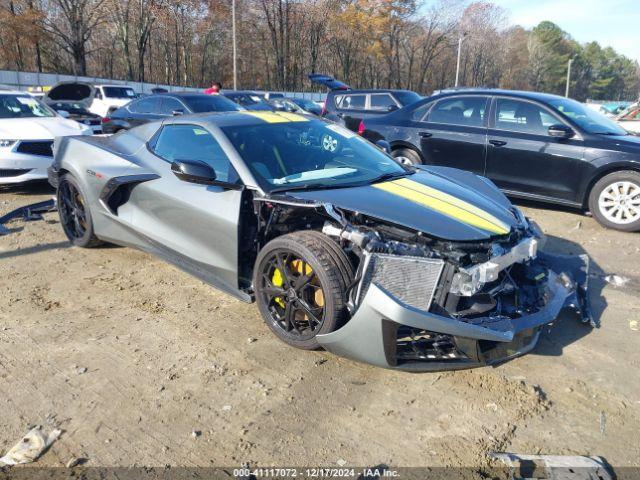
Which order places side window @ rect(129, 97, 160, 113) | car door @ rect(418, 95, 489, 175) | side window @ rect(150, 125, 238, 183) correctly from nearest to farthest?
1. side window @ rect(150, 125, 238, 183)
2. car door @ rect(418, 95, 489, 175)
3. side window @ rect(129, 97, 160, 113)

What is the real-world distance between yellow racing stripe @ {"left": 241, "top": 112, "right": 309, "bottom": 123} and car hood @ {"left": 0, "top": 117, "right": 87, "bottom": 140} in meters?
4.26

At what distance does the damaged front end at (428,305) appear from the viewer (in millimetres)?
2725

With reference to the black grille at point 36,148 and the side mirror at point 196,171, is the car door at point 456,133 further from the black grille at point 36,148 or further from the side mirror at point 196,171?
the black grille at point 36,148

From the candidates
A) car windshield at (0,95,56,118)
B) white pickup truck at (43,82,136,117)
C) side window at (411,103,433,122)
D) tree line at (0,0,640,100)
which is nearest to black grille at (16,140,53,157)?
car windshield at (0,95,56,118)

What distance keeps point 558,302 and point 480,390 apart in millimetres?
811

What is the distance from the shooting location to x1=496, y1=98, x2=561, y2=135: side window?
6.71 meters

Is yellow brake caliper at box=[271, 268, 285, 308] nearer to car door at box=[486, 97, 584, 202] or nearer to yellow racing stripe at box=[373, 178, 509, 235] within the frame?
yellow racing stripe at box=[373, 178, 509, 235]

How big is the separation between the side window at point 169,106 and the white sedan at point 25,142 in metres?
2.10

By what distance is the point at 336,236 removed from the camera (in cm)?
316

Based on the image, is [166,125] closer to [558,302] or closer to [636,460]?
[558,302]

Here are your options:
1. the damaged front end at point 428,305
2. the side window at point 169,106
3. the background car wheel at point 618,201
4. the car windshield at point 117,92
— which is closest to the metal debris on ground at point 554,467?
the damaged front end at point 428,305

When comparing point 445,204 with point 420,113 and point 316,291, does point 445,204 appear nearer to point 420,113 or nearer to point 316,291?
point 316,291

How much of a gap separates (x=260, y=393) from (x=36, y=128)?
6.63 meters

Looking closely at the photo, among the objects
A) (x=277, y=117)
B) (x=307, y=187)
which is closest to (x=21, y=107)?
(x=277, y=117)
